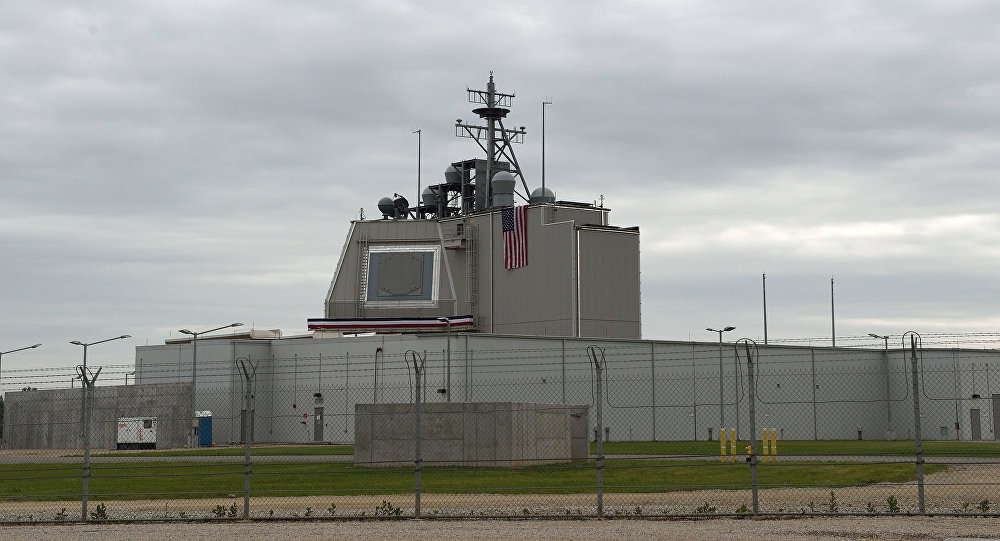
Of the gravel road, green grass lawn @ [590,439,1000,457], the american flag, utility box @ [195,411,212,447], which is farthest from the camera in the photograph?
the american flag

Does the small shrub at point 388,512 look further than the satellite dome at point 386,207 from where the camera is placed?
No

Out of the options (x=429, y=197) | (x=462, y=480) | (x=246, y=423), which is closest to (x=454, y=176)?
(x=429, y=197)

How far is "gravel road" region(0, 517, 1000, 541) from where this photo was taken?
19.1 metres

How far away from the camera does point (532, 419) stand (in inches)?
1516

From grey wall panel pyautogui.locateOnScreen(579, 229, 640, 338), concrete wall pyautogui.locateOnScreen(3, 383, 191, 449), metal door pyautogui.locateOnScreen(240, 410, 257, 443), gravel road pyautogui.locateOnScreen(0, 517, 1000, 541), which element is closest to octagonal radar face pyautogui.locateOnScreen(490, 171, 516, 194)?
grey wall panel pyautogui.locateOnScreen(579, 229, 640, 338)

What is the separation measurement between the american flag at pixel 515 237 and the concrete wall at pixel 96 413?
74.1 ft

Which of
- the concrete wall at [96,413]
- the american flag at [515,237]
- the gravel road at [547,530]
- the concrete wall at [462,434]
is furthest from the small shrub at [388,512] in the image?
the american flag at [515,237]

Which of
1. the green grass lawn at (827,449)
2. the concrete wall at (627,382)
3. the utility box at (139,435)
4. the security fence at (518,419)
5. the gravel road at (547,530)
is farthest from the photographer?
the utility box at (139,435)

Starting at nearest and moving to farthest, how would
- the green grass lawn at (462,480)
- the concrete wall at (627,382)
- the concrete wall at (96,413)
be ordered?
the green grass lawn at (462,480)
the concrete wall at (627,382)
the concrete wall at (96,413)

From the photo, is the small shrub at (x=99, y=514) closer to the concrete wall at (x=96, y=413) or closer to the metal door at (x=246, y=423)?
the metal door at (x=246, y=423)

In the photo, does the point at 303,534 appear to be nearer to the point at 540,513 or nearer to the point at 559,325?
the point at 540,513

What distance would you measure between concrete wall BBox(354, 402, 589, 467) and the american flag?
1650 inches

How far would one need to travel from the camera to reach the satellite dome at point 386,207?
96.8 metres

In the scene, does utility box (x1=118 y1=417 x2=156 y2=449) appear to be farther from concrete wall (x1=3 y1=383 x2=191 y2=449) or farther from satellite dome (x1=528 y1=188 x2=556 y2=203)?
satellite dome (x1=528 y1=188 x2=556 y2=203)
